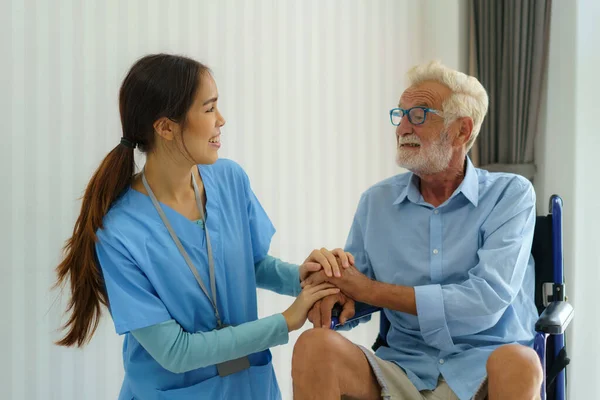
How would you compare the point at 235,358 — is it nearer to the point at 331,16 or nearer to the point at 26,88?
the point at 26,88

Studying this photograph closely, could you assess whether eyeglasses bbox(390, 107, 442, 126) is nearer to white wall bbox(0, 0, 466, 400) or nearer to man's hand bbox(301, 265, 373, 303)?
man's hand bbox(301, 265, 373, 303)

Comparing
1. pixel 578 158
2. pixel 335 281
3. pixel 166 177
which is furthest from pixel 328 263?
pixel 578 158

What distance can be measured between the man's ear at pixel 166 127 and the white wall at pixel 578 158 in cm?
191

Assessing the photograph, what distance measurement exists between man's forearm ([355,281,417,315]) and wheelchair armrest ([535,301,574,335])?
0.33 meters

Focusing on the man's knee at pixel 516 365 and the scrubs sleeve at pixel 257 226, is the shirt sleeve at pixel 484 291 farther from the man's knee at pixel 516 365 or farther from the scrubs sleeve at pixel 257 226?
the scrubs sleeve at pixel 257 226

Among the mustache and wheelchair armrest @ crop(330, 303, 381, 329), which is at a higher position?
the mustache

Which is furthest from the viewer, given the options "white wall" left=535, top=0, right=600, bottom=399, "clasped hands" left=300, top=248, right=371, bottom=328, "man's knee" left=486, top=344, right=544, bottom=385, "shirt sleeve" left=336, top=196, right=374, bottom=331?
"white wall" left=535, top=0, right=600, bottom=399

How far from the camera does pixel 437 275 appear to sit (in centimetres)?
206

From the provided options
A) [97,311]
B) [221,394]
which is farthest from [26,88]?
[221,394]

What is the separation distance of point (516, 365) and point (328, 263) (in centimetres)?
59

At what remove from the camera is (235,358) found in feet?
6.21

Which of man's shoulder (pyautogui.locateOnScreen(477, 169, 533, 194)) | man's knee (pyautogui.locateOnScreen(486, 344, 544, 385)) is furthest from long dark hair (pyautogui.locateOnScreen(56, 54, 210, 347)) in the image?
man's knee (pyautogui.locateOnScreen(486, 344, 544, 385))

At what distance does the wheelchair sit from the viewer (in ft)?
6.59

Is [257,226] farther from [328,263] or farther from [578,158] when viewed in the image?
[578,158]
